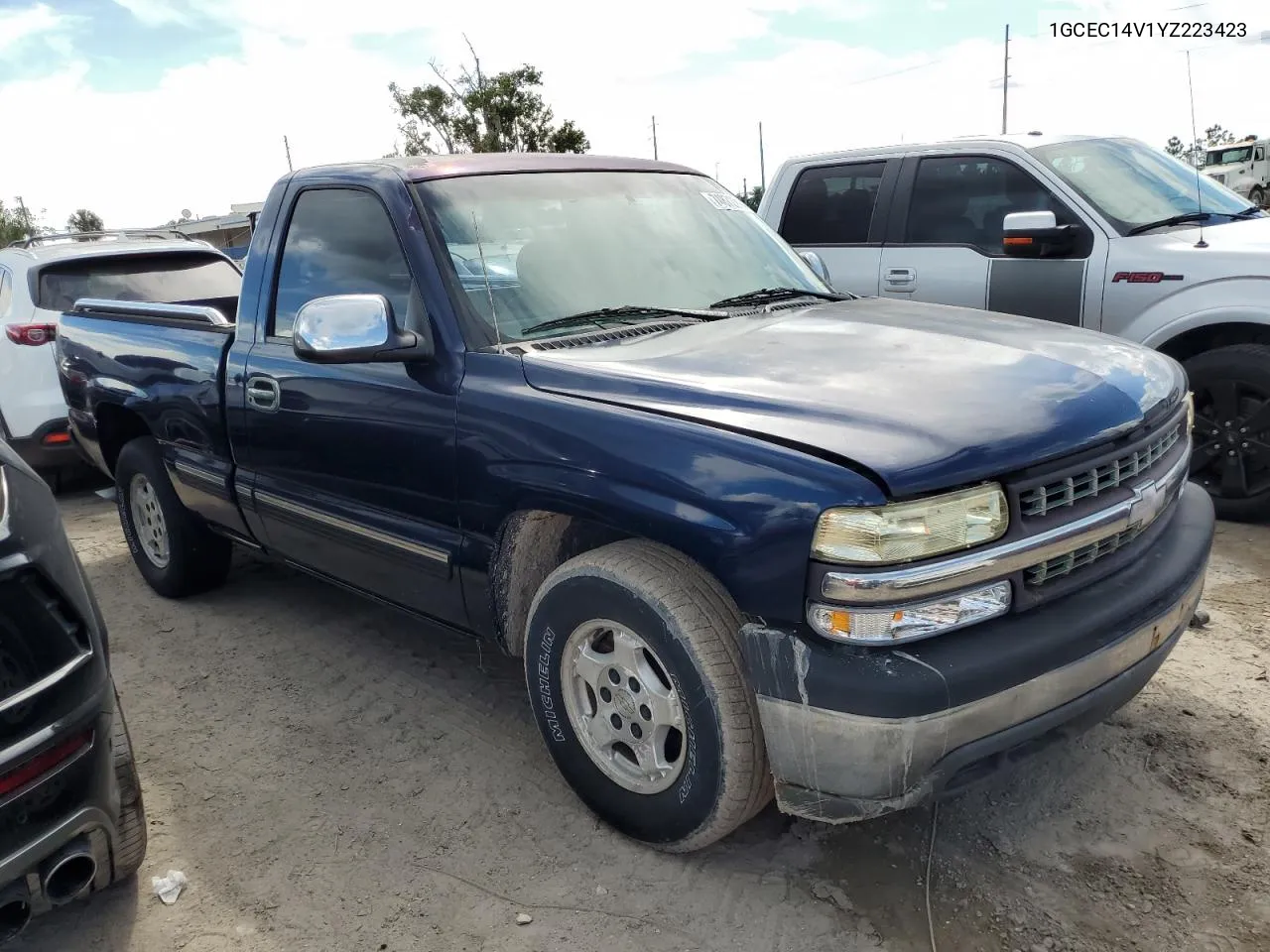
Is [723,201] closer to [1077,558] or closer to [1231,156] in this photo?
[1077,558]

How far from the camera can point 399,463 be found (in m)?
3.07

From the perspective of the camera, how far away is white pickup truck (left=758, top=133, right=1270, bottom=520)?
15.8 feet

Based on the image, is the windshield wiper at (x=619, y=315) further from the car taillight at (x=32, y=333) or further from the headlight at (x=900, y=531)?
the car taillight at (x=32, y=333)

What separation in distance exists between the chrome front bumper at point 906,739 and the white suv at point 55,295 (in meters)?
5.59

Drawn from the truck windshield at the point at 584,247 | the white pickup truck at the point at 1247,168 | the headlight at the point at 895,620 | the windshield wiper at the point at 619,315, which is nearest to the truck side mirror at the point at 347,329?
the truck windshield at the point at 584,247

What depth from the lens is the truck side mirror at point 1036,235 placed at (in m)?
4.94

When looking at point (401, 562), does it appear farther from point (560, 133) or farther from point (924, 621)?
point (560, 133)

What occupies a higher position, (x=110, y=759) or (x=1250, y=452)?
(x=110, y=759)

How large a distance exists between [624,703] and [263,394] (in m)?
1.89

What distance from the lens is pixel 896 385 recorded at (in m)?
2.40

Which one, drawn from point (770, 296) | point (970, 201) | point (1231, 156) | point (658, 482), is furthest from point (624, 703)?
point (1231, 156)

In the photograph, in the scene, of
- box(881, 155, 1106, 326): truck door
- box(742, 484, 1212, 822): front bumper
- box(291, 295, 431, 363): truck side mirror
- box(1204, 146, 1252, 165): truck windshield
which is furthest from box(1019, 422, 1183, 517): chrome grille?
box(1204, 146, 1252, 165): truck windshield

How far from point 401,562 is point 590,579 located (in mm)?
950

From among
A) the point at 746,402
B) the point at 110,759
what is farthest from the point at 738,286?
the point at 110,759
